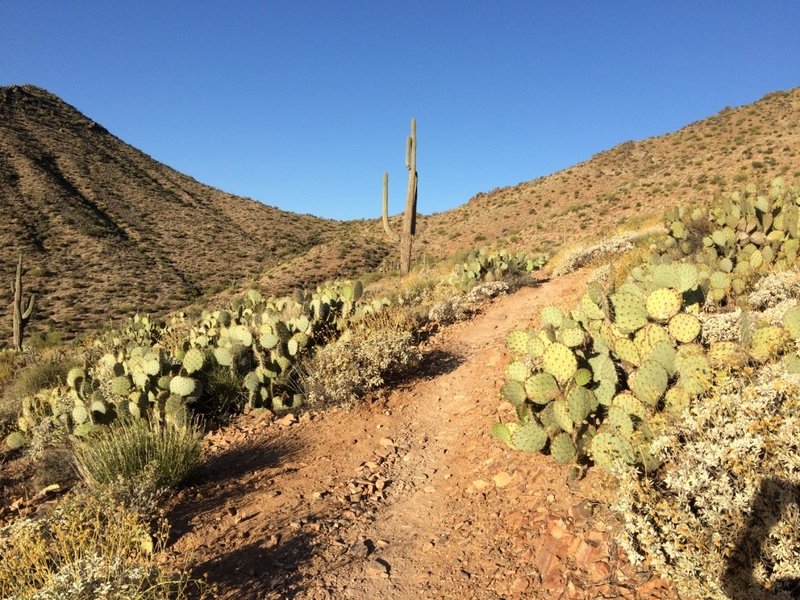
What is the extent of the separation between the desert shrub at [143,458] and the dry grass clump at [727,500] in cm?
369

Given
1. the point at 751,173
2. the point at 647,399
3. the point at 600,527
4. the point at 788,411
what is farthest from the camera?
the point at 751,173

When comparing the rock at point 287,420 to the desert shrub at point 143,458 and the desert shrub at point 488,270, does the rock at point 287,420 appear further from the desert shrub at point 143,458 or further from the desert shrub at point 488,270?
the desert shrub at point 488,270

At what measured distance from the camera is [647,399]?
3969 mm

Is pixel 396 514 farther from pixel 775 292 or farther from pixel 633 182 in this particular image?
pixel 633 182

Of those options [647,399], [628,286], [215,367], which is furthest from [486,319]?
[647,399]

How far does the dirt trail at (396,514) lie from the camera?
330 cm

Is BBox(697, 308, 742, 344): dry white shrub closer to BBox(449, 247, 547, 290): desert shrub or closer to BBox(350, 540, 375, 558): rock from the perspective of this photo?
BBox(350, 540, 375, 558): rock

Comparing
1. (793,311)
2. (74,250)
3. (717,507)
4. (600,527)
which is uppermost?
(74,250)

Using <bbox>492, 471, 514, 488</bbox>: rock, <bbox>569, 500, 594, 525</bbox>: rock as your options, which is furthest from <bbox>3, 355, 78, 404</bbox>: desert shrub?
<bbox>569, 500, 594, 525</bbox>: rock

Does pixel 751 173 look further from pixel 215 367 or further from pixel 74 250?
pixel 74 250

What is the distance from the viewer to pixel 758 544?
8.71 ft

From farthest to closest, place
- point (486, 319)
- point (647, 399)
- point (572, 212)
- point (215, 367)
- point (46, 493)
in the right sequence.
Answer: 1. point (572, 212)
2. point (486, 319)
3. point (215, 367)
4. point (46, 493)
5. point (647, 399)

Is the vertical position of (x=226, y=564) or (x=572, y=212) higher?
(x=572, y=212)

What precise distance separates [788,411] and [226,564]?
Answer: 366 centimetres
